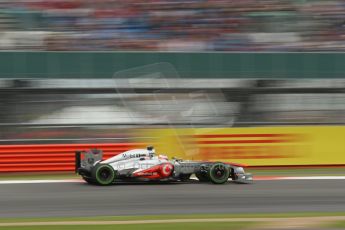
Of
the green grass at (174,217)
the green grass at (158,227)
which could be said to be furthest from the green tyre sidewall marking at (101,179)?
the green grass at (158,227)

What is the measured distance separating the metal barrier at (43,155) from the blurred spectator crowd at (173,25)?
3.51 metres

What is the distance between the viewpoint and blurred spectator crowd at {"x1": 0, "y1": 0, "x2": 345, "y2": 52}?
55.4 feet

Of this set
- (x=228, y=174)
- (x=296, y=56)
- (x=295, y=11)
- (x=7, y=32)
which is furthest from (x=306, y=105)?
(x=7, y=32)

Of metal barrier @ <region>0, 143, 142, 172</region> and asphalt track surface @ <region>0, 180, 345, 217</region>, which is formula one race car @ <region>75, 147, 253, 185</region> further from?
metal barrier @ <region>0, 143, 142, 172</region>

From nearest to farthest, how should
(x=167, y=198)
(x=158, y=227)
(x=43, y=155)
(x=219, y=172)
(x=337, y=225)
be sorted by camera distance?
(x=158, y=227)
(x=337, y=225)
(x=167, y=198)
(x=219, y=172)
(x=43, y=155)

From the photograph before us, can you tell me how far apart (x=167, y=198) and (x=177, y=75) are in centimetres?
689

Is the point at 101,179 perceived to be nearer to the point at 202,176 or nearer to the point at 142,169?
the point at 142,169

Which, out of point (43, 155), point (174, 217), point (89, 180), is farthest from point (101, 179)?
point (174, 217)

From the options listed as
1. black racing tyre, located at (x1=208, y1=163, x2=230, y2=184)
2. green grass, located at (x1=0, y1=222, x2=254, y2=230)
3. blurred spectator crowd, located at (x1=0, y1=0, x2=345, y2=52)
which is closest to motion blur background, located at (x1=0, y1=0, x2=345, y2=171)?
blurred spectator crowd, located at (x1=0, y1=0, x2=345, y2=52)

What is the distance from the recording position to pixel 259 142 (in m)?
14.5

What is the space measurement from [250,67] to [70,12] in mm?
5347

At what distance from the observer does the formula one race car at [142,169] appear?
11.3m

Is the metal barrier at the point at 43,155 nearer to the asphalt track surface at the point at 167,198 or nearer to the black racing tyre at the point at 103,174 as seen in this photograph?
the asphalt track surface at the point at 167,198

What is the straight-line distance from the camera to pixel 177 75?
53.6 feet
